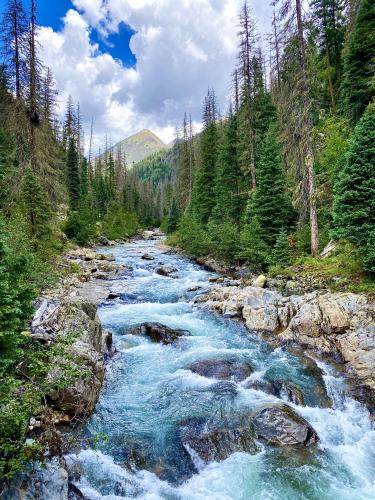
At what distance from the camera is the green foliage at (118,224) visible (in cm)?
4603

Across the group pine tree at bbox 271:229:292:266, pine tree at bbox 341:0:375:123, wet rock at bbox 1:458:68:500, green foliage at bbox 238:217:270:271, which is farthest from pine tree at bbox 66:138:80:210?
wet rock at bbox 1:458:68:500

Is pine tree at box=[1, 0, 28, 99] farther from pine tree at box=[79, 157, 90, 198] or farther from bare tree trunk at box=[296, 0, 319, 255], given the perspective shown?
pine tree at box=[79, 157, 90, 198]

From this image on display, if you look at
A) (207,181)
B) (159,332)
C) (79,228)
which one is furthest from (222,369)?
(207,181)

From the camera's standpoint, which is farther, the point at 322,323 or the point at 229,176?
the point at 229,176

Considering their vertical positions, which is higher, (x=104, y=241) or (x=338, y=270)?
(x=104, y=241)

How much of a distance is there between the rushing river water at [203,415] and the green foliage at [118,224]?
3380 cm

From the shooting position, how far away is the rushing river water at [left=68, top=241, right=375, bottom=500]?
20.4 ft

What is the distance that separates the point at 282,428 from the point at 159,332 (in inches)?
233

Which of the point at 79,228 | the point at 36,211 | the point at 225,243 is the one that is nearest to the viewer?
the point at 36,211

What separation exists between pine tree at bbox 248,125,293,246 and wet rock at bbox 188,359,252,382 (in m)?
11.6

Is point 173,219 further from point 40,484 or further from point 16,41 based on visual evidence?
point 40,484

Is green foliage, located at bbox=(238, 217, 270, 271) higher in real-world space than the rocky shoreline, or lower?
higher

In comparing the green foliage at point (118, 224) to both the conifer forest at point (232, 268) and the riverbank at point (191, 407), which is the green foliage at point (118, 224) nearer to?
the conifer forest at point (232, 268)

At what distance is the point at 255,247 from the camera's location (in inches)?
774
